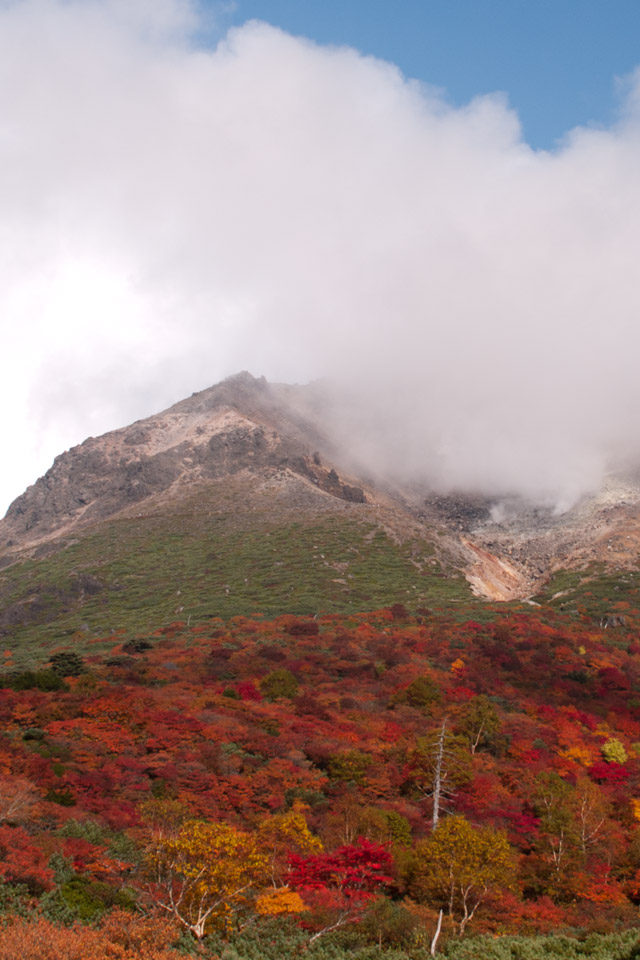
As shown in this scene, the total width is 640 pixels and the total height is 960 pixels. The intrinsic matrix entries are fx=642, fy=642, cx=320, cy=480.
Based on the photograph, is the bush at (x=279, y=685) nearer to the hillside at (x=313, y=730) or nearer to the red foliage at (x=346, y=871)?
the hillside at (x=313, y=730)

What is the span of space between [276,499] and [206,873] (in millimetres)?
93600

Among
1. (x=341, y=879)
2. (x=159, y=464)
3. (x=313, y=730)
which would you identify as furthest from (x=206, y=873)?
(x=159, y=464)

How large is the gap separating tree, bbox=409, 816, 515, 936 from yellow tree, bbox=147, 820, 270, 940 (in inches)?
270

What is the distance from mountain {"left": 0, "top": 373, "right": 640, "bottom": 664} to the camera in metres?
82.3

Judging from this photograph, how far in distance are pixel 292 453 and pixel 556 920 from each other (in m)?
113

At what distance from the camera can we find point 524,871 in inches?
1107

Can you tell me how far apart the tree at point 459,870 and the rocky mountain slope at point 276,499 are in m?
64.3

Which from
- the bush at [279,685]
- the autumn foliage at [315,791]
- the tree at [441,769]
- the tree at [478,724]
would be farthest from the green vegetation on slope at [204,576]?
the tree at [441,769]

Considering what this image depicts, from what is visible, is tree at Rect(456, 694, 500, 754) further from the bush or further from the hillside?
the bush

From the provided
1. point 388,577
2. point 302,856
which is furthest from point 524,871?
point 388,577

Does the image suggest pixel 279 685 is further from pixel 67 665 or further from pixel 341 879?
pixel 341 879

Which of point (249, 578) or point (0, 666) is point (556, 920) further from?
point (249, 578)

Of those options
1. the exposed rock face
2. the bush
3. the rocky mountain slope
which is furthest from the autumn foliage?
the exposed rock face

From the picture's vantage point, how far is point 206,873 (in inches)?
810
